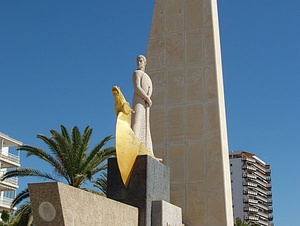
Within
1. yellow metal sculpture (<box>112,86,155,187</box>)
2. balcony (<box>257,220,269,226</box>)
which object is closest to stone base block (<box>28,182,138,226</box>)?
yellow metal sculpture (<box>112,86,155,187</box>)

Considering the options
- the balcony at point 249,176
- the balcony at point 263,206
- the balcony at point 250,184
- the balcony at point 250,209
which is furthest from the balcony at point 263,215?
the balcony at point 249,176

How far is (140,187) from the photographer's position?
349 inches

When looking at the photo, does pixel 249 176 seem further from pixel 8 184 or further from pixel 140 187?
pixel 140 187

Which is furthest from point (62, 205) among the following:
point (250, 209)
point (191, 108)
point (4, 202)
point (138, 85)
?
point (250, 209)

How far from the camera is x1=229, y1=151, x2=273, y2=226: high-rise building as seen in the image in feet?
287

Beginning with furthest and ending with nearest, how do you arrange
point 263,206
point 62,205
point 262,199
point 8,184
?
1. point 263,206
2. point 262,199
3. point 8,184
4. point 62,205

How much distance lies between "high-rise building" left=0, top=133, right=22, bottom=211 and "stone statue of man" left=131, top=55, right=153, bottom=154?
3759 cm

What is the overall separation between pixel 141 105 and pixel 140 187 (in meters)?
2.28

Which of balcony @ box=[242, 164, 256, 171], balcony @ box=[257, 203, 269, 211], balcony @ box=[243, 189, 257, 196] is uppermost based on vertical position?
balcony @ box=[242, 164, 256, 171]

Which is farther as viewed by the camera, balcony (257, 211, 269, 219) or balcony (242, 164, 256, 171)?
balcony (257, 211, 269, 219)

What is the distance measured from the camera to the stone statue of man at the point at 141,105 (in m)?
10.2

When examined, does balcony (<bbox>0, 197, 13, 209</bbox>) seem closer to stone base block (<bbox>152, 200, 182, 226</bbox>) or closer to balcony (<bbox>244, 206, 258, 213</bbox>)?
stone base block (<bbox>152, 200, 182, 226</bbox>)

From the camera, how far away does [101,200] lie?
7.11 metres

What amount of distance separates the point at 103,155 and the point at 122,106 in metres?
8.20
